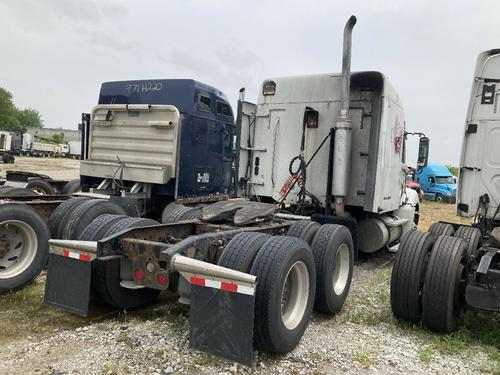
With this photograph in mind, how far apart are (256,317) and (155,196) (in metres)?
5.31

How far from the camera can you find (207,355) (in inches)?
135

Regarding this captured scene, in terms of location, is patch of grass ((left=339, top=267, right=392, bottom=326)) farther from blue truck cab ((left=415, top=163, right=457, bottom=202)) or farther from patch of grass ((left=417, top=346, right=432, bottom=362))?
blue truck cab ((left=415, top=163, right=457, bottom=202))

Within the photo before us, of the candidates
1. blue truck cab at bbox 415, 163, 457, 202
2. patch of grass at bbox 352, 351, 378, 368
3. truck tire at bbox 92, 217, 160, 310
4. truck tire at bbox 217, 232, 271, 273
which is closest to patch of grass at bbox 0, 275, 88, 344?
truck tire at bbox 92, 217, 160, 310

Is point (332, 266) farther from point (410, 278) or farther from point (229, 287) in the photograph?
point (229, 287)

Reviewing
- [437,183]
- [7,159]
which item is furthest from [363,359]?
[7,159]

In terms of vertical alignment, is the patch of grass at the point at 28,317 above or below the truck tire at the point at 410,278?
below

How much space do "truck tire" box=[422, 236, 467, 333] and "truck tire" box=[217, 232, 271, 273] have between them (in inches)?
69.0

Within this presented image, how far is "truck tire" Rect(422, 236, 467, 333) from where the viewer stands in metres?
4.17

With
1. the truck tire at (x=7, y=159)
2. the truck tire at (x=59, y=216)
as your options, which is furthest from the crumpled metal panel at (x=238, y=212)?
the truck tire at (x=7, y=159)

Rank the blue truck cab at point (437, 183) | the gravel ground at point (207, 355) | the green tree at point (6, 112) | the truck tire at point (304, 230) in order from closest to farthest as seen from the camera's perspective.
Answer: the gravel ground at point (207, 355)
the truck tire at point (304, 230)
the blue truck cab at point (437, 183)
the green tree at point (6, 112)


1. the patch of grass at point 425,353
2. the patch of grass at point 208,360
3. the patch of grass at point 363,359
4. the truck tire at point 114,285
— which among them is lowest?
the patch of grass at point 363,359

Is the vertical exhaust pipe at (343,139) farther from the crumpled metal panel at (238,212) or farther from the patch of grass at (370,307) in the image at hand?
the crumpled metal panel at (238,212)

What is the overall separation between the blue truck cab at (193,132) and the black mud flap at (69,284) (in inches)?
157

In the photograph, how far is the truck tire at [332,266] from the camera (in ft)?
15.2
